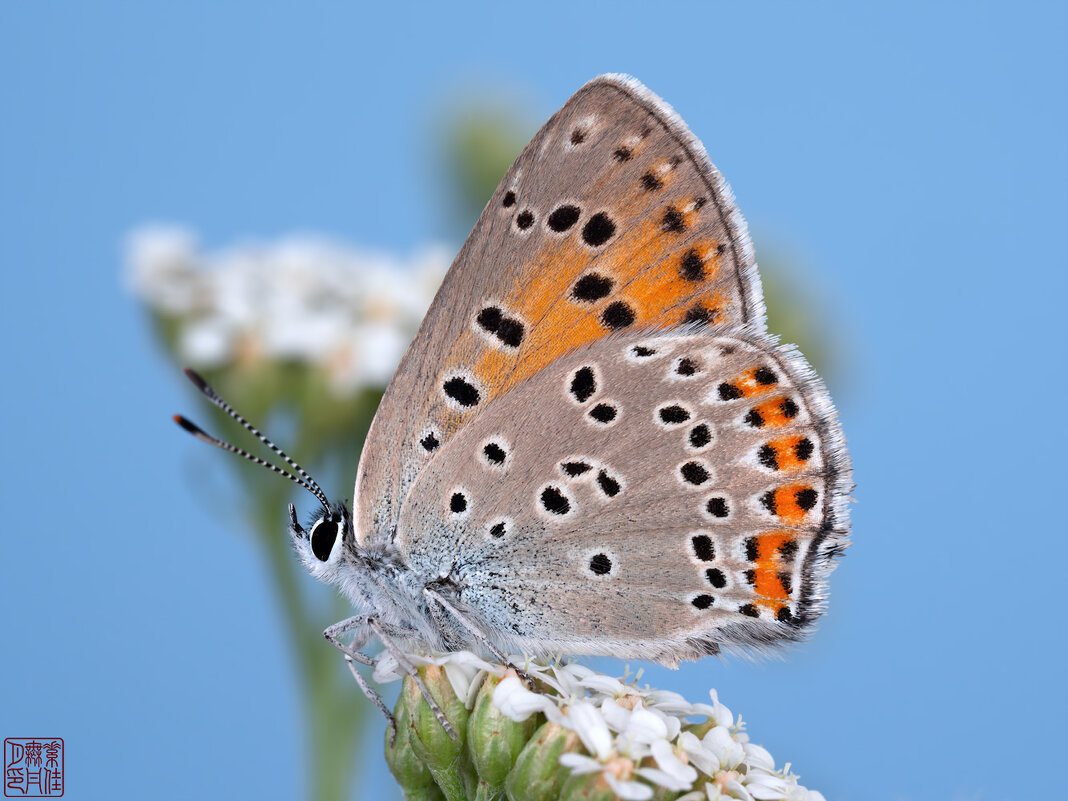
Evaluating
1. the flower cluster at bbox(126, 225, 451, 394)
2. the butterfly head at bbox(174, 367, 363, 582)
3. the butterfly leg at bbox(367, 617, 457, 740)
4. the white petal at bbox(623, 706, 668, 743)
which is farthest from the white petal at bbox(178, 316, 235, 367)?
the white petal at bbox(623, 706, 668, 743)

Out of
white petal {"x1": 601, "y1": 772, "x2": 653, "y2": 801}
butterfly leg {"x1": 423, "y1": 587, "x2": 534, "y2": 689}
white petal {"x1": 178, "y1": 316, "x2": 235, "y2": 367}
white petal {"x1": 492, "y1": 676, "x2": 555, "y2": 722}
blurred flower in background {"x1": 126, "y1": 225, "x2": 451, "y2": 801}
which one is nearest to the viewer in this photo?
white petal {"x1": 601, "y1": 772, "x2": 653, "y2": 801}

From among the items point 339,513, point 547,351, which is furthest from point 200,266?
point 547,351

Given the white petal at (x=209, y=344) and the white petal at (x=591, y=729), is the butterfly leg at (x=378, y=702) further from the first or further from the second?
the white petal at (x=209, y=344)

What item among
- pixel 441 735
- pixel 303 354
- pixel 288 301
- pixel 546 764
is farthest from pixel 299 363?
pixel 546 764

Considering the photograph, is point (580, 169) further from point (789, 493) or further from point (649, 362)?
point (789, 493)

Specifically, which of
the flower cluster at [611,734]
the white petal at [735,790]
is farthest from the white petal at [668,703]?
the white petal at [735,790]

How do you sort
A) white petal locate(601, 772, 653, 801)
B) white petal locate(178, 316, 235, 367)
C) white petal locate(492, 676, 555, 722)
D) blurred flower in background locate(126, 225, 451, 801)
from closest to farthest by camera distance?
white petal locate(601, 772, 653, 801), white petal locate(492, 676, 555, 722), blurred flower in background locate(126, 225, 451, 801), white petal locate(178, 316, 235, 367)

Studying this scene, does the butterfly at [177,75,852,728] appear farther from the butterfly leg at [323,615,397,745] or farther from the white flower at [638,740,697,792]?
the white flower at [638,740,697,792]
